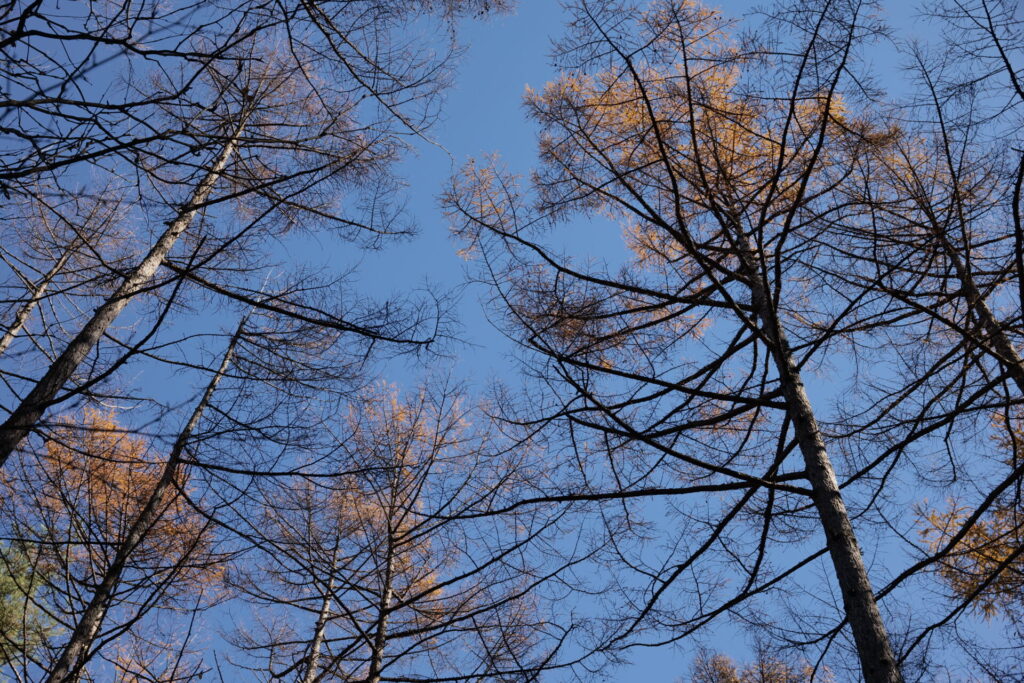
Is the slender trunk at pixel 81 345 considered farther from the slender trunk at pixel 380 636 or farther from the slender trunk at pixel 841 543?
the slender trunk at pixel 841 543

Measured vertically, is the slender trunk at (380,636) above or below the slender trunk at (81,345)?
below

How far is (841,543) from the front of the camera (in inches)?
119

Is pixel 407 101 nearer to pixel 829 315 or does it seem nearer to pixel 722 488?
pixel 722 488

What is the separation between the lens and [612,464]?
13.1 feet

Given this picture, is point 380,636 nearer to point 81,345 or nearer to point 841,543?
point 81,345

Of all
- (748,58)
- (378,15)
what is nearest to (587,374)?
(748,58)

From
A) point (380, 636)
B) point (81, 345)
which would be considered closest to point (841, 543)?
point (380, 636)

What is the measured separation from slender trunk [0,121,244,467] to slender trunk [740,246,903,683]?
3013mm

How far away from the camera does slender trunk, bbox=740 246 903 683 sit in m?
2.62

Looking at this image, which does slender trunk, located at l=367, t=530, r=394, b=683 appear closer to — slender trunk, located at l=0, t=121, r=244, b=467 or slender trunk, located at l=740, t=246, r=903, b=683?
slender trunk, located at l=0, t=121, r=244, b=467

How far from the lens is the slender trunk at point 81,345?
3025mm

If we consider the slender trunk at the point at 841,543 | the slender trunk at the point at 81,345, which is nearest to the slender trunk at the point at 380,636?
the slender trunk at the point at 81,345

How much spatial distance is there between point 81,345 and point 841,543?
4.18 metres

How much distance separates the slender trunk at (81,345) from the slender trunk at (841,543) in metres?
3.01
